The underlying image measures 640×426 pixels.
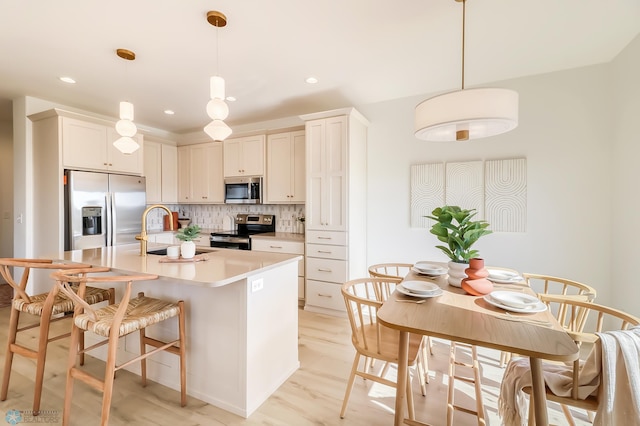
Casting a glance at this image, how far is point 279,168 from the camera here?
13.6 ft

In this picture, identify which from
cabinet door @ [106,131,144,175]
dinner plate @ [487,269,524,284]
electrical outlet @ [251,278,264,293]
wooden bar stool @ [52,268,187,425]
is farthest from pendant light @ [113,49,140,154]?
dinner plate @ [487,269,524,284]

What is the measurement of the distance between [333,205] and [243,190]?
5.44 ft

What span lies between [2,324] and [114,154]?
2.25 m

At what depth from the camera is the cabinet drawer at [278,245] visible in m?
3.77

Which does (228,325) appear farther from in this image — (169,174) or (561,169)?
(169,174)

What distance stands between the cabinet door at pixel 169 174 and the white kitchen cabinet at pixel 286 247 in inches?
79.4

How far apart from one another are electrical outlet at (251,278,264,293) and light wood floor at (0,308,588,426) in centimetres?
77

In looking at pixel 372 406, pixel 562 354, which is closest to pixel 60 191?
pixel 372 406

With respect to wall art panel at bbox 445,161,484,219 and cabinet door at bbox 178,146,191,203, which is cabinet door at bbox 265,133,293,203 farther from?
wall art panel at bbox 445,161,484,219

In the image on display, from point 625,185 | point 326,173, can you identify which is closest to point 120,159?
point 326,173

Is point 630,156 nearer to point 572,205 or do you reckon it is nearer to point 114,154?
point 572,205

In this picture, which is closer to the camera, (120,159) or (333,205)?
(333,205)

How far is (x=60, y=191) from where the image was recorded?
3.33 m

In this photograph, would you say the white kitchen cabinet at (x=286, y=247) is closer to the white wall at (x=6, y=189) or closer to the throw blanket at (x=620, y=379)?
the throw blanket at (x=620, y=379)
